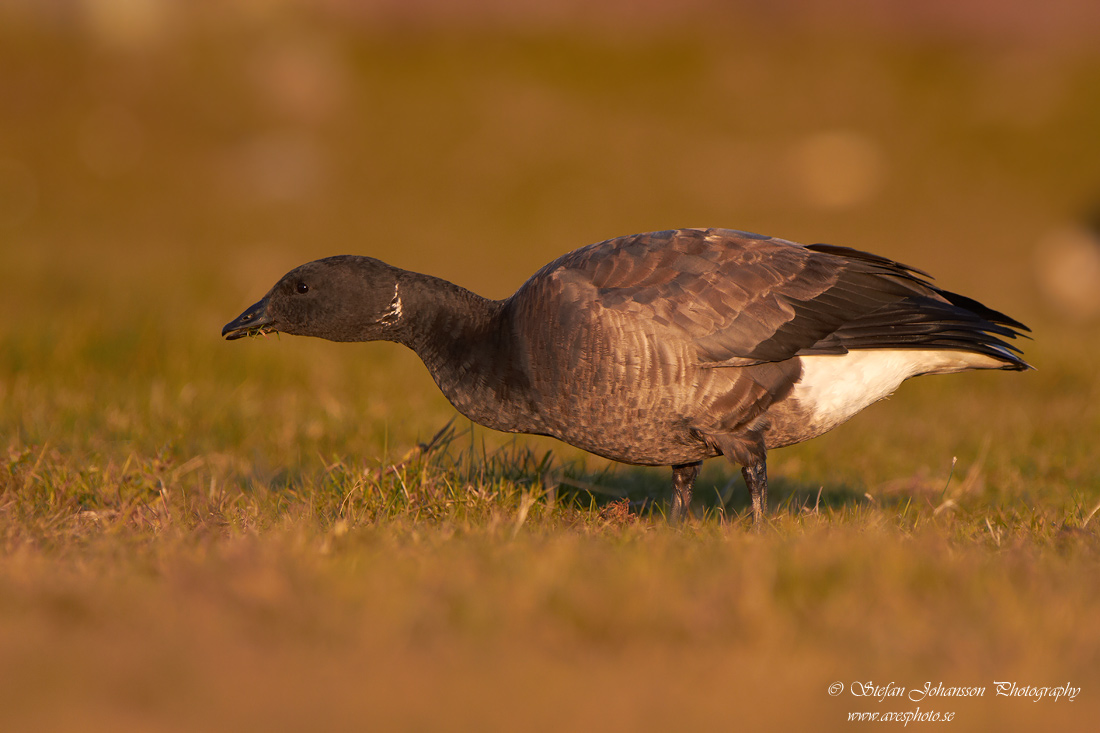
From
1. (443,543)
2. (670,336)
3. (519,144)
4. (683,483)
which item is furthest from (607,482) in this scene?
(519,144)

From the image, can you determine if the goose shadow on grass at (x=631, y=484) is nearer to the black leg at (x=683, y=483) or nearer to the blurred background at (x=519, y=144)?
the black leg at (x=683, y=483)

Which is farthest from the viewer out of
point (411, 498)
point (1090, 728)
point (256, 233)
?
point (256, 233)

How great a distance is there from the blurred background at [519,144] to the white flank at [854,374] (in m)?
12.5

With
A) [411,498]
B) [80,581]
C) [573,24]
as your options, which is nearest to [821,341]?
[411,498]

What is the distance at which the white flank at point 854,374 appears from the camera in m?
5.34

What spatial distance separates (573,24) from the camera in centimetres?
3194

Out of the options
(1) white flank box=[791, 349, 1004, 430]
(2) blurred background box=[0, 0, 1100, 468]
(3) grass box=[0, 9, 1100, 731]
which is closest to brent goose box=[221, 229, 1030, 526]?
(1) white flank box=[791, 349, 1004, 430]

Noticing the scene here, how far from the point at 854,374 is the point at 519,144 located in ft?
74.4

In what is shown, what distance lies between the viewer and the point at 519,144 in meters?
27.2

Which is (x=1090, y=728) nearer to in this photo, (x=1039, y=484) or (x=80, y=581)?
(x=80, y=581)

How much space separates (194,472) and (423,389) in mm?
3746

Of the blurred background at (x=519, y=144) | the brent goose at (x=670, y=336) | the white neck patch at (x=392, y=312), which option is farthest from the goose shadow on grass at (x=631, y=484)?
the blurred background at (x=519, y=144)

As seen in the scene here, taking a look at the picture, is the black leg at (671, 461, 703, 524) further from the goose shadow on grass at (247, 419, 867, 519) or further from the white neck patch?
the white neck patch

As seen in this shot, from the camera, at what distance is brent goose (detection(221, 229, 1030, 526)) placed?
5.08m
